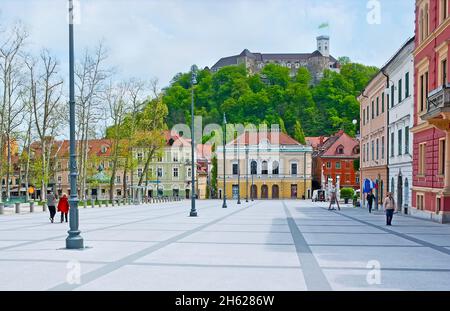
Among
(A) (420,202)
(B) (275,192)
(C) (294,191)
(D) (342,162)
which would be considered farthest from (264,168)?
(A) (420,202)

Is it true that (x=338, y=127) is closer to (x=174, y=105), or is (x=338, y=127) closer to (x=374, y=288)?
(x=174, y=105)

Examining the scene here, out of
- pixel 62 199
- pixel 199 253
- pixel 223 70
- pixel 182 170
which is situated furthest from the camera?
pixel 223 70

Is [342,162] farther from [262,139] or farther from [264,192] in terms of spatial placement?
[264,192]

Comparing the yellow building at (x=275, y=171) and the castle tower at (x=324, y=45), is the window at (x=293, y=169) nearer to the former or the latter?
the yellow building at (x=275, y=171)

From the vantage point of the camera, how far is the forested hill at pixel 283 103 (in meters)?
119

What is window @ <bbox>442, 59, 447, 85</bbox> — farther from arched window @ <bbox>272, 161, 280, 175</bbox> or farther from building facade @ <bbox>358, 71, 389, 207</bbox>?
arched window @ <bbox>272, 161, 280, 175</bbox>

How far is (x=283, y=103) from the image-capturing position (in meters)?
131

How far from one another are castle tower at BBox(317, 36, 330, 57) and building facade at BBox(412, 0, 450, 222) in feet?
534

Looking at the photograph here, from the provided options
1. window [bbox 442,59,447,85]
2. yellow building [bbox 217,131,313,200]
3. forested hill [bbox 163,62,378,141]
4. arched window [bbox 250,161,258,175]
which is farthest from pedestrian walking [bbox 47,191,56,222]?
forested hill [bbox 163,62,378,141]

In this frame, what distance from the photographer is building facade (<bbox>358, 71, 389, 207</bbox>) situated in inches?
1681

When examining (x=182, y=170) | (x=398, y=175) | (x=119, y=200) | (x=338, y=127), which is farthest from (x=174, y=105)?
(x=398, y=175)

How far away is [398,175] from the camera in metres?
37.1

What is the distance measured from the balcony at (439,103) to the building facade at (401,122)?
9050mm
